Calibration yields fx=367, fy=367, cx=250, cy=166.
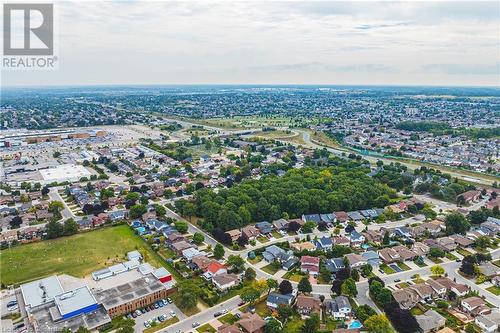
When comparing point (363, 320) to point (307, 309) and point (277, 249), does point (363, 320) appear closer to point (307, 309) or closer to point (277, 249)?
point (307, 309)

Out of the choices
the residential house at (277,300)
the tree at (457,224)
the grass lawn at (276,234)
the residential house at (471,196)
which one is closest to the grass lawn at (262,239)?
the grass lawn at (276,234)

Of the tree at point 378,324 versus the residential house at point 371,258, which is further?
the residential house at point 371,258

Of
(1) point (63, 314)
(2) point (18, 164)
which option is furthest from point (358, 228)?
(2) point (18, 164)

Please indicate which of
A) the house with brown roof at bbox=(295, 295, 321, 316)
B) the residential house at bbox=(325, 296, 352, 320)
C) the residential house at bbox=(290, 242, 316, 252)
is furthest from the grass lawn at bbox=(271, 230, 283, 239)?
the residential house at bbox=(325, 296, 352, 320)

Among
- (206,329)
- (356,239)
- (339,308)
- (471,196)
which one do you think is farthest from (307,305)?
(471,196)

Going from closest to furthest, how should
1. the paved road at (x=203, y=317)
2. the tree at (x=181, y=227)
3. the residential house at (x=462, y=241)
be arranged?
1. the paved road at (x=203, y=317)
2. the residential house at (x=462, y=241)
3. the tree at (x=181, y=227)

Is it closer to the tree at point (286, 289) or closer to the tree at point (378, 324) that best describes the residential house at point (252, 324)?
the tree at point (286, 289)
